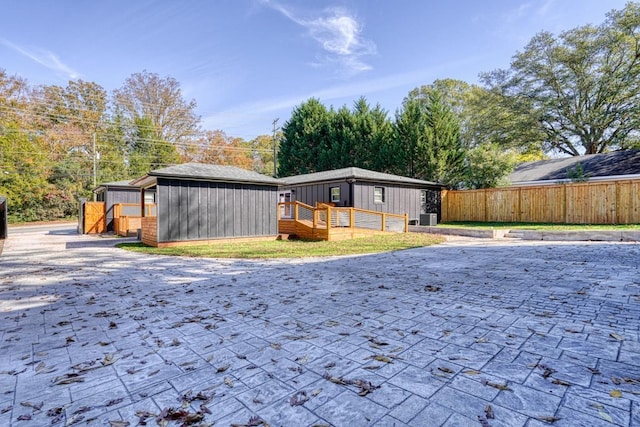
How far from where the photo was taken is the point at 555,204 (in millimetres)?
14875

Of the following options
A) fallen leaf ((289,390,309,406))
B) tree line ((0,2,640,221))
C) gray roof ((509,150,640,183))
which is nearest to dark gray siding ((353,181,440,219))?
tree line ((0,2,640,221))

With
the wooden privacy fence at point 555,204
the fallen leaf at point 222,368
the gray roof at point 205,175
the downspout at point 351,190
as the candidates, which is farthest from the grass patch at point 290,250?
the wooden privacy fence at point 555,204

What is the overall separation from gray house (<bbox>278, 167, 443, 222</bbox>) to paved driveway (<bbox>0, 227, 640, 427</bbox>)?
1027cm

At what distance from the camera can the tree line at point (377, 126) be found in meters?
21.2

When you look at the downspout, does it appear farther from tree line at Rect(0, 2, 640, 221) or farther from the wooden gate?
the wooden gate

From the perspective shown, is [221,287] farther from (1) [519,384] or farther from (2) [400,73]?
(2) [400,73]

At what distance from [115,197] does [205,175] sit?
9.73m

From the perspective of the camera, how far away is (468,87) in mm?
31031

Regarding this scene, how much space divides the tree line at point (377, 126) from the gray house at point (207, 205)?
1330 centimetres

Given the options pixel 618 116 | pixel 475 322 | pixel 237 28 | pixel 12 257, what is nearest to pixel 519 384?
pixel 475 322

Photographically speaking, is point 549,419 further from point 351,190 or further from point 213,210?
point 351,190

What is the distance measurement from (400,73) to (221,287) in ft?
61.6

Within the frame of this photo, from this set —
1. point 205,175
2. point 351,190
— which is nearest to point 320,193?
point 351,190

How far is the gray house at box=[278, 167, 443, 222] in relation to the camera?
15.7 meters
